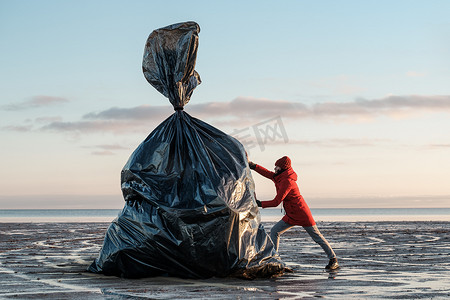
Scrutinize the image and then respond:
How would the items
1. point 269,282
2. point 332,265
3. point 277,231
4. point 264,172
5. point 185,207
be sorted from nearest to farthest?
1. point 269,282
2. point 185,207
3. point 332,265
4. point 277,231
5. point 264,172

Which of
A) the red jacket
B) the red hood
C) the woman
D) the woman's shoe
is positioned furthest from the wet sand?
the red hood

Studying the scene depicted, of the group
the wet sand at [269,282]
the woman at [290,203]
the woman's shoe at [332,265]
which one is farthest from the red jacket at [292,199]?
the wet sand at [269,282]

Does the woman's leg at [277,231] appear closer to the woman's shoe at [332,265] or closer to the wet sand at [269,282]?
the wet sand at [269,282]

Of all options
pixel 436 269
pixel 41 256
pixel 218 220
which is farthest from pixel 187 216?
pixel 41 256

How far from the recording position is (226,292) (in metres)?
6.74

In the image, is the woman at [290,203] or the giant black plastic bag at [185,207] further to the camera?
the woman at [290,203]

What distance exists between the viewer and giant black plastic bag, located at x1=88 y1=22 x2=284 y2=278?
782cm

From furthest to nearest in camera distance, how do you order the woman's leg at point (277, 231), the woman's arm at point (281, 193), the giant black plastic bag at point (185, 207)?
the woman's leg at point (277, 231), the woman's arm at point (281, 193), the giant black plastic bag at point (185, 207)

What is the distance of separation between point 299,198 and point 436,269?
2.10 metres

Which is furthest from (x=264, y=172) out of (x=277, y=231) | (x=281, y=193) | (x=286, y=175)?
(x=277, y=231)

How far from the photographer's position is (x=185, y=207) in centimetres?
783

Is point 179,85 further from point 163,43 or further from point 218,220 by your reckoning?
point 218,220

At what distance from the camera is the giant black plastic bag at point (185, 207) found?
7816mm

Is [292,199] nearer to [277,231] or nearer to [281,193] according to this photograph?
[281,193]
